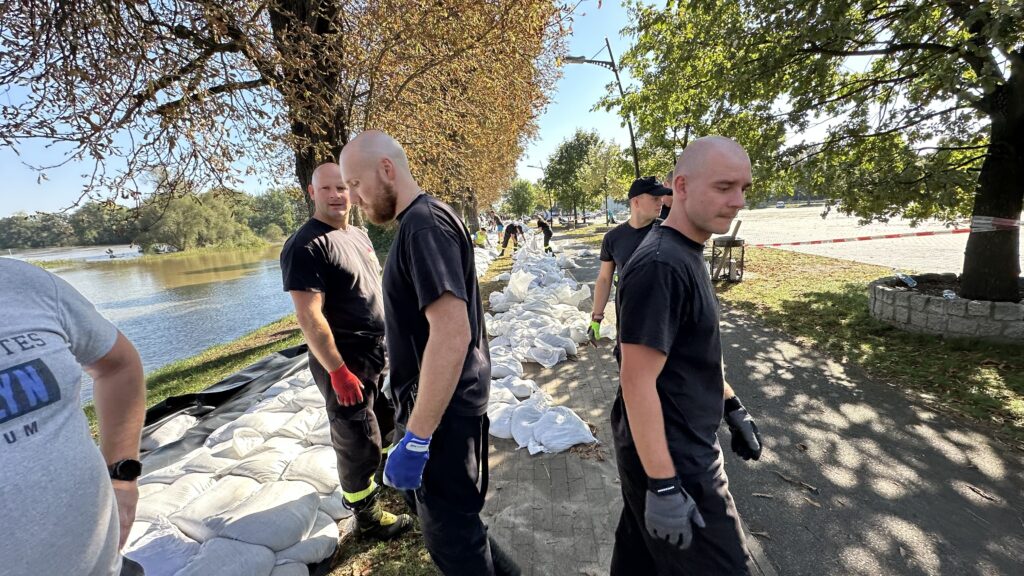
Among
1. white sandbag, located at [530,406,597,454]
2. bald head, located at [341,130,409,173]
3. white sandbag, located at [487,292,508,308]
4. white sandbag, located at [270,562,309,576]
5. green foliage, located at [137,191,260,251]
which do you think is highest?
green foliage, located at [137,191,260,251]

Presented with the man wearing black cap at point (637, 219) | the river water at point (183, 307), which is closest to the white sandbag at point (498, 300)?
the man wearing black cap at point (637, 219)

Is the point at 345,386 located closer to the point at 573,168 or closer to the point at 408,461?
the point at 408,461

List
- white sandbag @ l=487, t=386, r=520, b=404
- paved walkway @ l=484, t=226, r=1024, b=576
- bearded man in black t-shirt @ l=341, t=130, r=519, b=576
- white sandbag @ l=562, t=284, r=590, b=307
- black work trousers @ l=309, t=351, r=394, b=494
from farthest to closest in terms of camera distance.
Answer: white sandbag @ l=562, t=284, r=590, b=307
white sandbag @ l=487, t=386, r=520, b=404
black work trousers @ l=309, t=351, r=394, b=494
paved walkway @ l=484, t=226, r=1024, b=576
bearded man in black t-shirt @ l=341, t=130, r=519, b=576

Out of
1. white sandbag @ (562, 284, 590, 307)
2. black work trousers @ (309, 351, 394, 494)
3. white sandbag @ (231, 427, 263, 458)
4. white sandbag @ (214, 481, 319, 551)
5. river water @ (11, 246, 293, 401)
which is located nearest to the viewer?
white sandbag @ (214, 481, 319, 551)

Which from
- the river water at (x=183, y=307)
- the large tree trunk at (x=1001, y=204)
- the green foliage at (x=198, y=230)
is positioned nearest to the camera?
the large tree trunk at (x=1001, y=204)

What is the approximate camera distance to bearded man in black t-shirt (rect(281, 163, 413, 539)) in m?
2.32

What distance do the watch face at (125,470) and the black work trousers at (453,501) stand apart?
3.16 feet

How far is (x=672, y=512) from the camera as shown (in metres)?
1.41

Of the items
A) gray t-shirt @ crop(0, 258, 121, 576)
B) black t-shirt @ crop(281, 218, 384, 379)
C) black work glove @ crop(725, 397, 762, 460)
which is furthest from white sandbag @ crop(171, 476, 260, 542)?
black work glove @ crop(725, 397, 762, 460)

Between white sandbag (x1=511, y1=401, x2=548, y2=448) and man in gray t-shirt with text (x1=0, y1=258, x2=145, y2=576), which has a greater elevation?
man in gray t-shirt with text (x1=0, y1=258, x2=145, y2=576)

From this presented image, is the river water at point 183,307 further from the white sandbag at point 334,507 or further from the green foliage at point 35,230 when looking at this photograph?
the white sandbag at point 334,507

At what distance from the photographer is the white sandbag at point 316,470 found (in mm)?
2752

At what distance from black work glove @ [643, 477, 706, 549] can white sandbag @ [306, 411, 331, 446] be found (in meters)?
2.63

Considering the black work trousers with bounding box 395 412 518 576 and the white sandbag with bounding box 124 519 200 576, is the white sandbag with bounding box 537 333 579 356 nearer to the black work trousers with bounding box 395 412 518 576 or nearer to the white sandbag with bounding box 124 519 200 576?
the black work trousers with bounding box 395 412 518 576
